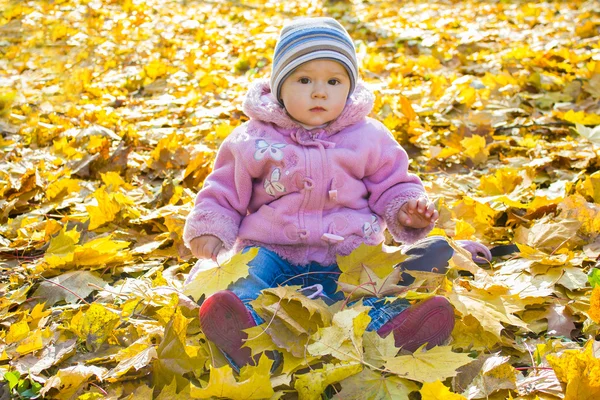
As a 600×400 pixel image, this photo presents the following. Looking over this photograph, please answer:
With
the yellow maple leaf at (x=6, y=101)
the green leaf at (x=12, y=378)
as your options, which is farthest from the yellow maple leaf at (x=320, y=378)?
the yellow maple leaf at (x=6, y=101)

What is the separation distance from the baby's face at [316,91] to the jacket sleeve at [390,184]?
7.2 inches

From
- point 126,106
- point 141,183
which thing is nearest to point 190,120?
point 126,106

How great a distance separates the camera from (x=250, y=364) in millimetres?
1628

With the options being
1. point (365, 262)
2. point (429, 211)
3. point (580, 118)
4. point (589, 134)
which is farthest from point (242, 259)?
point (580, 118)

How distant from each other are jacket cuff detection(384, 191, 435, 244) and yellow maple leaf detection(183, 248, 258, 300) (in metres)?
0.52

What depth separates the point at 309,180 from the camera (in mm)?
1960

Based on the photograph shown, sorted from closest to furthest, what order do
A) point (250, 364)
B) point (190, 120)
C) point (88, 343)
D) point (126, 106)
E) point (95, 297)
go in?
1. point (250, 364)
2. point (88, 343)
3. point (95, 297)
4. point (190, 120)
5. point (126, 106)

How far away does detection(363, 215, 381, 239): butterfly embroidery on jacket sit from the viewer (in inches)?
79.0

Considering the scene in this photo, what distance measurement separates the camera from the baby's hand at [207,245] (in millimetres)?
1925

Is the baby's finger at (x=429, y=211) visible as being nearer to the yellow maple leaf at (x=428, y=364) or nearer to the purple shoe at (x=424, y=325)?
the purple shoe at (x=424, y=325)

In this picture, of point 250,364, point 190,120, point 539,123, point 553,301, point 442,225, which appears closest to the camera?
point 250,364

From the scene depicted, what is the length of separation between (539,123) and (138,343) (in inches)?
102

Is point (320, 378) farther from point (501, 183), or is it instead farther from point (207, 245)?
point (501, 183)

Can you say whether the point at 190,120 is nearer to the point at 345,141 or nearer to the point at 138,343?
the point at 345,141
